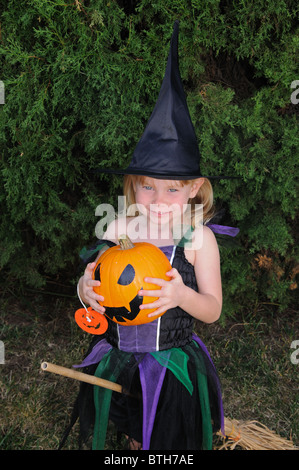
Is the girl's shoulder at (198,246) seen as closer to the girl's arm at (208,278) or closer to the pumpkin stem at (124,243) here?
the girl's arm at (208,278)

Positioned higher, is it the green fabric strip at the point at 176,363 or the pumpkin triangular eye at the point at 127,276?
the pumpkin triangular eye at the point at 127,276

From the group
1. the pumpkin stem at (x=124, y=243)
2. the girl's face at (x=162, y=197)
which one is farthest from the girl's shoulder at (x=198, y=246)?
the pumpkin stem at (x=124, y=243)

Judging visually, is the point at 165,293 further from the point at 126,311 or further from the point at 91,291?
the point at 91,291

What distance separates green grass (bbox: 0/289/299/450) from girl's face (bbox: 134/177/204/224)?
4.44ft

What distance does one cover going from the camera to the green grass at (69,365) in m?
2.64

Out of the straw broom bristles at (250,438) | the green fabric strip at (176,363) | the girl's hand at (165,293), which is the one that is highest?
the girl's hand at (165,293)

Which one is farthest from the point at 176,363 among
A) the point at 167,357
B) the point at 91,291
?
the point at 91,291

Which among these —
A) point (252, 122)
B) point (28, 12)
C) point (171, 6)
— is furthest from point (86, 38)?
point (252, 122)

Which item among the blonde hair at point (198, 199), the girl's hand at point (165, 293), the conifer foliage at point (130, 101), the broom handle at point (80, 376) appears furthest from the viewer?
the conifer foliage at point (130, 101)

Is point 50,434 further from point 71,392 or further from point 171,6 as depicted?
point 171,6

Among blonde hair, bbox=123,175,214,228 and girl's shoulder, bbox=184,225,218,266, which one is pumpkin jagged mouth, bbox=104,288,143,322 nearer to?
girl's shoulder, bbox=184,225,218,266

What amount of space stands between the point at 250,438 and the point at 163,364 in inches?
32.8

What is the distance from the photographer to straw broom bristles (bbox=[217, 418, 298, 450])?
7.85 feet

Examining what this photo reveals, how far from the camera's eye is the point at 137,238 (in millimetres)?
2312
